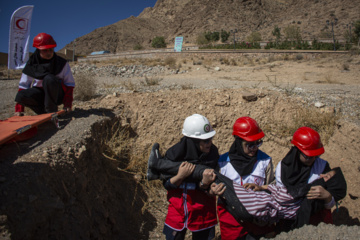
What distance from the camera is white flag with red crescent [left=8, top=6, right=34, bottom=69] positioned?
13.9ft

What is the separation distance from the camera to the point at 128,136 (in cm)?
511

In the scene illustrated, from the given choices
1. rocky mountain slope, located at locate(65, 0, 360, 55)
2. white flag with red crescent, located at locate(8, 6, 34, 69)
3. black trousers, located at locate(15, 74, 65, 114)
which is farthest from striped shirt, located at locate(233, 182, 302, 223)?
rocky mountain slope, located at locate(65, 0, 360, 55)

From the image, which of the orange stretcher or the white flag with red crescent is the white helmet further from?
the white flag with red crescent

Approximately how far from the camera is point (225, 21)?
63594mm

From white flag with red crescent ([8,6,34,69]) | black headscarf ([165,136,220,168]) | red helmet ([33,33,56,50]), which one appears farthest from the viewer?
white flag with red crescent ([8,6,34,69])

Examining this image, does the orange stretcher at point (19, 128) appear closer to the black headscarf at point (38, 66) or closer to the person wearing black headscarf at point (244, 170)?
the black headscarf at point (38, 66)

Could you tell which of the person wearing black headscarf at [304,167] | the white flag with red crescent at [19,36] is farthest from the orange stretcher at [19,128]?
the person wearing black headscarf at [304,167]

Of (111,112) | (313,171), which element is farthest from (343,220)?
(111,112)

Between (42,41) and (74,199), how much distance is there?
7.76ft

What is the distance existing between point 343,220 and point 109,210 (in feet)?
11.6

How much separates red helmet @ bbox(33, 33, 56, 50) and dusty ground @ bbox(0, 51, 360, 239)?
1.19m

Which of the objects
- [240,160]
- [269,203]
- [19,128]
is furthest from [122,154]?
[269,203]

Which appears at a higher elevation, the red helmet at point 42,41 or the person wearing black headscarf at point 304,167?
the red helmet at point 42,41

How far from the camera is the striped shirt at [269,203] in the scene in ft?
6.95
